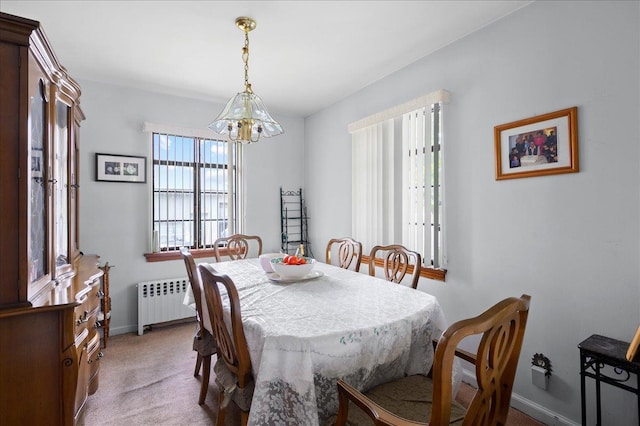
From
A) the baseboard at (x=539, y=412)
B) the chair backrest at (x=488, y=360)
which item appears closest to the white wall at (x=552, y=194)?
the baseboard at (x=539, y=412)

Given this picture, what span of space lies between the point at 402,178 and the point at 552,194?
1.21 metres

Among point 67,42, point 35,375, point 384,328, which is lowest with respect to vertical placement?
point 35,375

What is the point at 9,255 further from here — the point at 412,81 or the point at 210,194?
the point at 412,81

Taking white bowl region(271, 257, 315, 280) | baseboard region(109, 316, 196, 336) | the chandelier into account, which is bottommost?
baseboard region(109, 316, 196, 336)

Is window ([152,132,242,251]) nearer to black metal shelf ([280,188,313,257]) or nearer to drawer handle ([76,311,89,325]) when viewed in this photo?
black metal shelf ([280,188,313,257])

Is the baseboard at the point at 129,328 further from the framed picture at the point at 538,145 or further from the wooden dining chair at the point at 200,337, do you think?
the framed picture at the point at 538,145

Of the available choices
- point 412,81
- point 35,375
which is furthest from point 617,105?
point 35,375

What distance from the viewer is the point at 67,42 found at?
252 centimetres

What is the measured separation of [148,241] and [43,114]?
2.10 m

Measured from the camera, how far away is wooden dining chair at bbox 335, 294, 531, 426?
2.70 ft

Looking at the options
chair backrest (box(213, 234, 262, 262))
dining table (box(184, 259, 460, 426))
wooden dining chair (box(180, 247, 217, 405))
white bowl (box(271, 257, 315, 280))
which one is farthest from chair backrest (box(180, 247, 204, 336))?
chair backrest (box(213, 234, 262, 262))

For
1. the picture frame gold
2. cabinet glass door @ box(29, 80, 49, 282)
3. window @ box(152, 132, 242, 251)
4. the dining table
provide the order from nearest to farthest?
the dining table < the picture frame gold < cabinet glass door @ box(29, 80, 49, 282) < window @ box(152, 132, 242, 251)

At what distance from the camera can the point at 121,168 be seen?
3379 millimetres

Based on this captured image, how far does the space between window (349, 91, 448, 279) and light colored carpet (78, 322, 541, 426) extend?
4.12 feet
